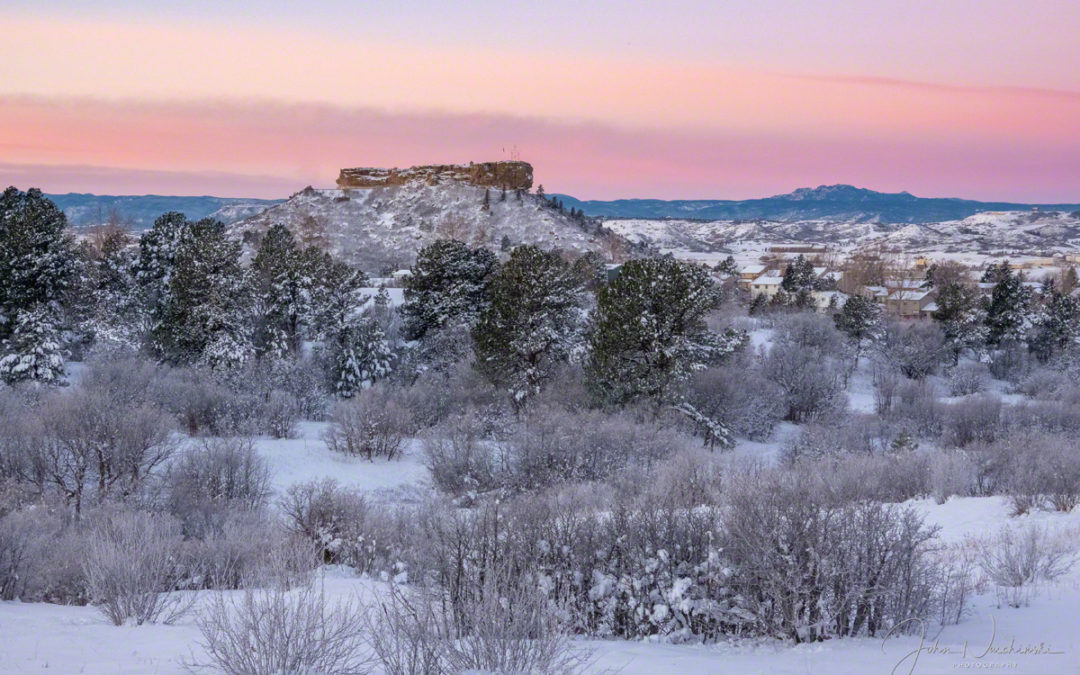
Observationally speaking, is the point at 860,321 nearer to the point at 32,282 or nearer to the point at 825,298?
the point at 825,298

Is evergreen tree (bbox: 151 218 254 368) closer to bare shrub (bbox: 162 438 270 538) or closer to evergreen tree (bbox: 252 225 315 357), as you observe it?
evergreen tree (bbox: 252 225 315 357)

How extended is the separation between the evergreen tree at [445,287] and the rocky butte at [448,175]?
79.6m

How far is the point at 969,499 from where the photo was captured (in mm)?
15062

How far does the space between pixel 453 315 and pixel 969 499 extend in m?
25.8

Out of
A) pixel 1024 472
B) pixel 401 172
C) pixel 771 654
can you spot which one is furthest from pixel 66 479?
pixel 401 172

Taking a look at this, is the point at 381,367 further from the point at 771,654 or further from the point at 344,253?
the point at 344,253

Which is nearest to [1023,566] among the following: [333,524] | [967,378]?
[333,524]

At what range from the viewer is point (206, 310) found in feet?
106

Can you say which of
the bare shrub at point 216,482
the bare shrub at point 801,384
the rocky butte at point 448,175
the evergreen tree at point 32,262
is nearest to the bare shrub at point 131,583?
the bare shrub at point 216,482

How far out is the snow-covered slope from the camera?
9194 centimetres

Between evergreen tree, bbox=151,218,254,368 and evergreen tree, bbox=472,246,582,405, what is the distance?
36.7 feet

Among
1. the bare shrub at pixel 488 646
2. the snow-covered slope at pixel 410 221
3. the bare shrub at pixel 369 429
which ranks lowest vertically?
the bare shrub at pixel 369 429

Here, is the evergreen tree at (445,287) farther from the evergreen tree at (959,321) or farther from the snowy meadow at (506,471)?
the evergreen tree at (959,321)

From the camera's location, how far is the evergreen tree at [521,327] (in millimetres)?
29562
